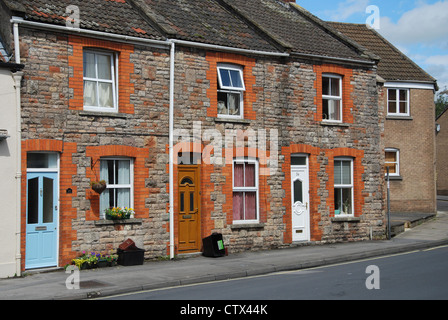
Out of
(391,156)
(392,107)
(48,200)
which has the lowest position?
(48,200)

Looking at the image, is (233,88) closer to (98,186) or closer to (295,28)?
(295,28)

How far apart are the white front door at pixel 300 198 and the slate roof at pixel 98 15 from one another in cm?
654

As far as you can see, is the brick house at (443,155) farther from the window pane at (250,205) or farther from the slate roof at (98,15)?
the slate roof at (98,15)

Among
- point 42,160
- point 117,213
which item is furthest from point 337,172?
point 42,160

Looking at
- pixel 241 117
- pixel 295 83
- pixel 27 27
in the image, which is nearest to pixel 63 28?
pixel 27 27

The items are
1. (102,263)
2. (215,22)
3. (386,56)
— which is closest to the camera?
(102,263)

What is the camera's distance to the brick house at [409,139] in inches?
1134

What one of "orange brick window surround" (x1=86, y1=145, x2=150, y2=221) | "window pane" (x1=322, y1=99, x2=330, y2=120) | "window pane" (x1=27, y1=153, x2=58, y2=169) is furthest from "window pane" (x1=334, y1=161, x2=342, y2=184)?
"window pane" (x1=27, y1=153, x2=58, y2=169)

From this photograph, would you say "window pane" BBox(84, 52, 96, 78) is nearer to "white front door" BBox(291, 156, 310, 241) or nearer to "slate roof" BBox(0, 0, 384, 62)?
"slate roof" BBox(0, 0, 384, 62)

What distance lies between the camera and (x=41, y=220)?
1468 centimetres

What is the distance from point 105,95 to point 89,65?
922mm

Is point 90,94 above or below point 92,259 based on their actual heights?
above

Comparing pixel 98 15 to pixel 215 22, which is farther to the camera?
pixel 215 22

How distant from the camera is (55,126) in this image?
14820mm
